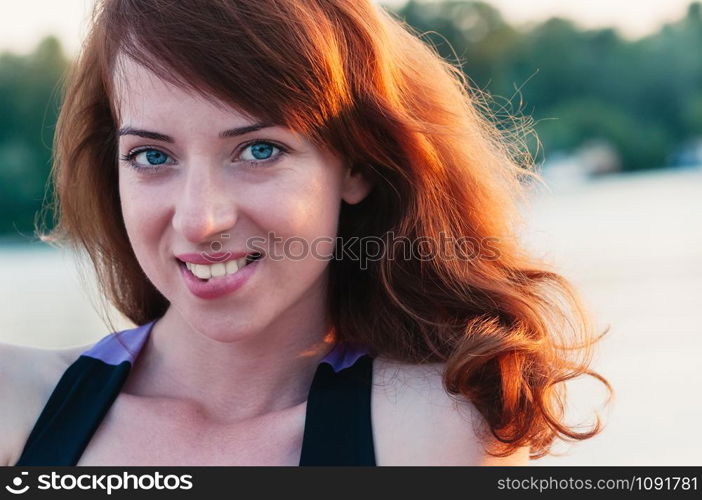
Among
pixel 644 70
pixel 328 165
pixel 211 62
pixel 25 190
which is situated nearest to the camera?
pixel 211 62

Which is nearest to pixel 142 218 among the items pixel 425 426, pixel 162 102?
pixel 162 102

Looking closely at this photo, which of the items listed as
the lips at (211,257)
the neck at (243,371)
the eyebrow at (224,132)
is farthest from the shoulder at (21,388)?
the eyebrow at (224,132)

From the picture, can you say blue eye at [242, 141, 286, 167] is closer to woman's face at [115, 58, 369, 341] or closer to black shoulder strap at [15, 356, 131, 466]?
woman's face at [115, 58, 369, 341]

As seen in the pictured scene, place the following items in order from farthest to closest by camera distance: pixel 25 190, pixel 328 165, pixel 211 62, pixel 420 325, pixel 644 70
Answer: pixel 644 70, pixel 25 190, pixel 420 325, pixel 328 165, pixel 211 62

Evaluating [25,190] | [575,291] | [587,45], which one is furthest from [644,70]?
[575,291]

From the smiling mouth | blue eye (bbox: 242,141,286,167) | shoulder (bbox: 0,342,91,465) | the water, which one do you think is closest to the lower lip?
the smiling mouth

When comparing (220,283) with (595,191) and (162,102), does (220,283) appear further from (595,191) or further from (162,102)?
(595,191)

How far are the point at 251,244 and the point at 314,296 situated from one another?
12.3 inches

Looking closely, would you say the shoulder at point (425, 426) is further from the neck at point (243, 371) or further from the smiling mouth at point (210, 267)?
the smiling mouth at point (210, 267)

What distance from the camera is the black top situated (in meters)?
1.81

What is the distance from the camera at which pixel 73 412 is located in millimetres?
1940

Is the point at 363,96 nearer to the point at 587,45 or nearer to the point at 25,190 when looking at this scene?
the point at 25,190

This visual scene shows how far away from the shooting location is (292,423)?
191cm

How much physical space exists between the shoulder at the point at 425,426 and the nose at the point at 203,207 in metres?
0.47
